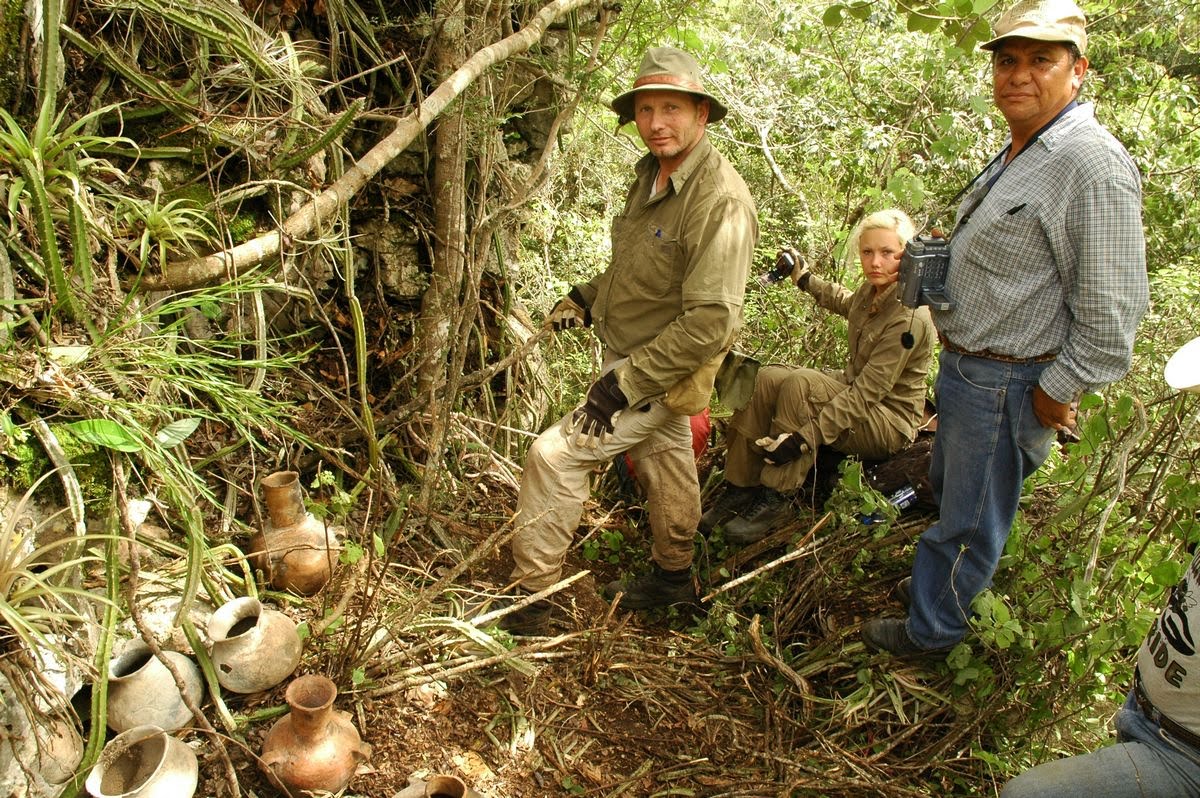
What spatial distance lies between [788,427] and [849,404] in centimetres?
31

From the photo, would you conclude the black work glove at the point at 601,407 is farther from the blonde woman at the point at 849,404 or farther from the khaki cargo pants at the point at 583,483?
the blonde woman at the point at 849,404

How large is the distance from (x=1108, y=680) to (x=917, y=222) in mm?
3380

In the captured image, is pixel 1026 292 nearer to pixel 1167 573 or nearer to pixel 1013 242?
pixel 1013 242

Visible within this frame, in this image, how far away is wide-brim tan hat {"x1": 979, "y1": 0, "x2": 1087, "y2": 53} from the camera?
7.73 ft

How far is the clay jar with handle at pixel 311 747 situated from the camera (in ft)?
7.49

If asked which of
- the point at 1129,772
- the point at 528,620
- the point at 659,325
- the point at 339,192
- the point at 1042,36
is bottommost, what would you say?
the point at 528,620

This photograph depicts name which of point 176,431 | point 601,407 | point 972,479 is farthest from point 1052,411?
point 176,431

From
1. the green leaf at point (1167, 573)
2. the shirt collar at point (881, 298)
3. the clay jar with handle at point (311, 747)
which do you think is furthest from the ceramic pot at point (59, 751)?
the shirt collar at point (881, 298)

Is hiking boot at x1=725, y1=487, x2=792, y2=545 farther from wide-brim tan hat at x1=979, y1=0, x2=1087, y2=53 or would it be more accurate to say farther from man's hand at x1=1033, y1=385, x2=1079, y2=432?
wide-brim tan hat at x1=979, y1=0, x2=1087, y2=53

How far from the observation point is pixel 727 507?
12.8 ft

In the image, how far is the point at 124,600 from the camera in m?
2.19

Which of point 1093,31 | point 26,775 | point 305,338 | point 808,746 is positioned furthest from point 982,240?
point 1093,31

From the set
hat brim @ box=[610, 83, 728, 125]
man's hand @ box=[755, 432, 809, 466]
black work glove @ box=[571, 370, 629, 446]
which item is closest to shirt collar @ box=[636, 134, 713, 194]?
hat brim @ box=[610, 83, 728, 125]

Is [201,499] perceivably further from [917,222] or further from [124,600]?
[917,222]
